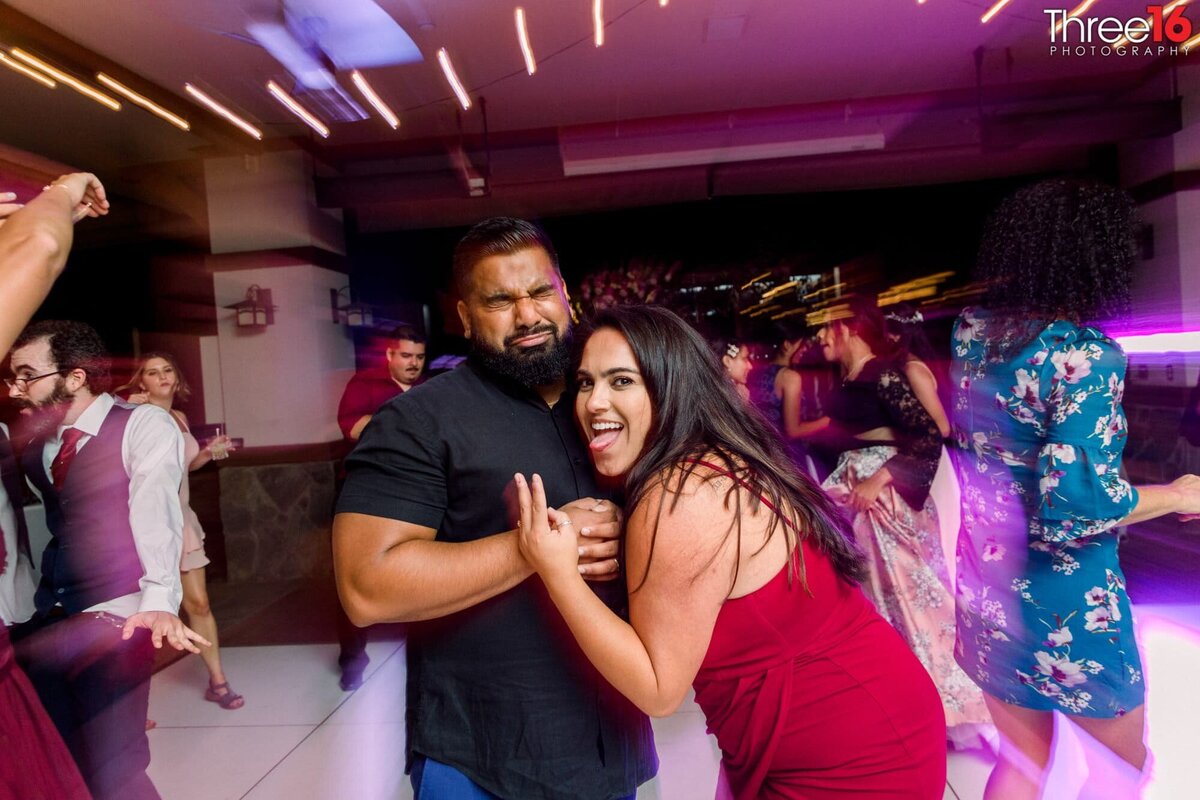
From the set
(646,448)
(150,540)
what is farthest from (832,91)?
(150,540)

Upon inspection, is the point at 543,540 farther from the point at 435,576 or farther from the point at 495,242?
the point at 495,242

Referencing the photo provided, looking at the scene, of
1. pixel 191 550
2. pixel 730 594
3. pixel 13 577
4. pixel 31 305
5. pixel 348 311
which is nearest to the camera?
pixel 31 305

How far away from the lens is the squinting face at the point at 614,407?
1.21 metres

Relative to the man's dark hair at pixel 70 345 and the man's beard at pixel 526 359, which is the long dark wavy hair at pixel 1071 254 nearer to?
the man's beard at pixel 526 359

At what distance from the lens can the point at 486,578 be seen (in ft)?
3.41

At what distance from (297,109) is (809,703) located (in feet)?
15.8

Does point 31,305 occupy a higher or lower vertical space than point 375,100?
lower

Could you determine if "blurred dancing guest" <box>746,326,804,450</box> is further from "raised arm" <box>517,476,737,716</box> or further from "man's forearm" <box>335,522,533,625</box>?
"man's forearm" <box>335,522,533,625</box>

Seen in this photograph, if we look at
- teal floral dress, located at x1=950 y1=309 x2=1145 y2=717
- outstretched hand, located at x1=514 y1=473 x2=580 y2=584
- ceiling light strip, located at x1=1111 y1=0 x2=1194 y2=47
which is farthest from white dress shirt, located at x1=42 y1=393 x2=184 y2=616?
ceiling light strip, located at x1=1111 y1=0 x2=1194 y2=47

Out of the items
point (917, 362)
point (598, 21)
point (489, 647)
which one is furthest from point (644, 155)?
point (489, 647)

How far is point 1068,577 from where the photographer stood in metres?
1.56

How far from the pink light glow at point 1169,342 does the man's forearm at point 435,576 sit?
5.83 metres

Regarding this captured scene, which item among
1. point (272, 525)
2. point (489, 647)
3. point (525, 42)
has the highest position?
point (525, 42)

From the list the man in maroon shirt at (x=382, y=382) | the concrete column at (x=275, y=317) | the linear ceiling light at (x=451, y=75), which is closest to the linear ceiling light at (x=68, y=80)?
the concrete column at (x=275, y=317)
